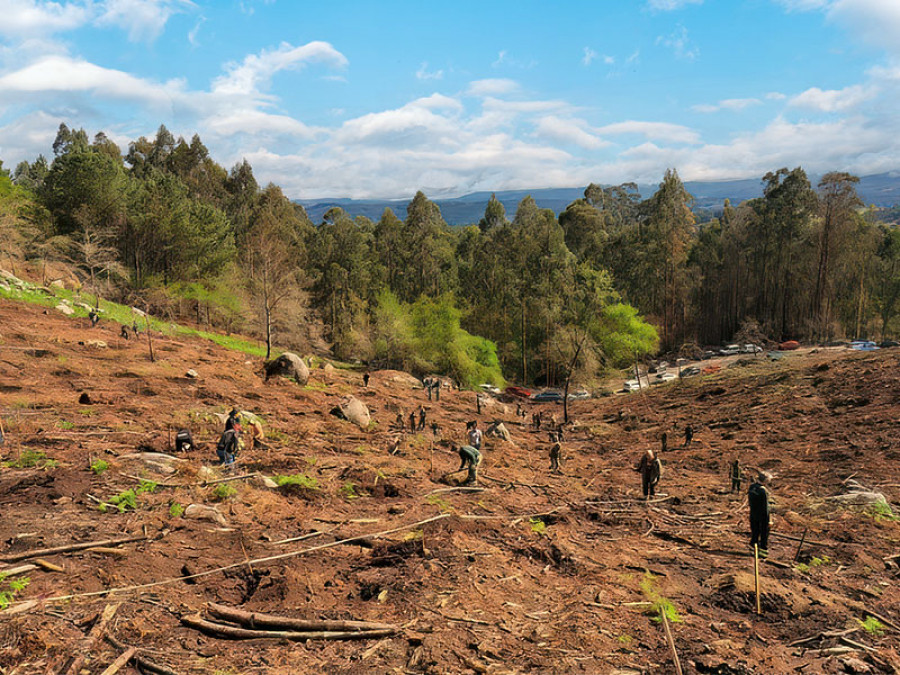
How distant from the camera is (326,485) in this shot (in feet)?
41.4

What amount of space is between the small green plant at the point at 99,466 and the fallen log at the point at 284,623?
5921 mm

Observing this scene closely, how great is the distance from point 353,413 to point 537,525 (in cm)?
1204

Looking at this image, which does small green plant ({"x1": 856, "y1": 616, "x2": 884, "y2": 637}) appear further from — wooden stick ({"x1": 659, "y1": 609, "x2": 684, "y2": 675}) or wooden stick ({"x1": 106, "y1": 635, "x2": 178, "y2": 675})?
wooden stick ({"x1": 106, "y1": 635, "x2": 178, "y2": 675})

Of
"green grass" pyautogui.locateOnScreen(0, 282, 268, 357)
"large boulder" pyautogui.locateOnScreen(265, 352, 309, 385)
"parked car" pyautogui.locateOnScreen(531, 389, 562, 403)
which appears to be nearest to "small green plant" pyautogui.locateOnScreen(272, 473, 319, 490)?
"large boulder" pyautogui.locateOnScreen(265, 352, 309, 385)

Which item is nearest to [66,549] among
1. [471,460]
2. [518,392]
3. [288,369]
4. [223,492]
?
[223,492]

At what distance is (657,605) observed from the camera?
26.2ft

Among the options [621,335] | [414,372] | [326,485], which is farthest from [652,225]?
[326,485]

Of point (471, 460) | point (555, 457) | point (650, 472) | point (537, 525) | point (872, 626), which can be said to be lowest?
point (555, 457)

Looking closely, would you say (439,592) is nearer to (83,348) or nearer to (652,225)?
(83,348)

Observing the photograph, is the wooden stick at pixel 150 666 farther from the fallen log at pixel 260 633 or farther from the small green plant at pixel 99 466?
the small green plant at pixel 99 466

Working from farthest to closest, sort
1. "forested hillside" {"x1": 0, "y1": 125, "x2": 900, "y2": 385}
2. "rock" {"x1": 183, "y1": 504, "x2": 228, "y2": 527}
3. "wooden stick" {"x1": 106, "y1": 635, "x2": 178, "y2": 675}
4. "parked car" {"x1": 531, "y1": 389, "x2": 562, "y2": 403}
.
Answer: "parked car" {"x1": 531, "y1": 389, "x2": 562, "y2": 403}
"forested hillside" {"x1": 0, "y1": 125, "x2": 900, "y2": 385}
"rock" {"x1": 183, "y1": 504, "x2": 228, "y2": 527}
"wooden stick" {"x1": 106, "y1": 635, "x2": 178, "y2": 675}

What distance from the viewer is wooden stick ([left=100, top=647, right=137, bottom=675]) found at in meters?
5.39

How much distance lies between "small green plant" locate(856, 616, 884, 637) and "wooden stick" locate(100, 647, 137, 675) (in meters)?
9.77

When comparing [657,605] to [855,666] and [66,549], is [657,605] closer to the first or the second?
[855,666]
